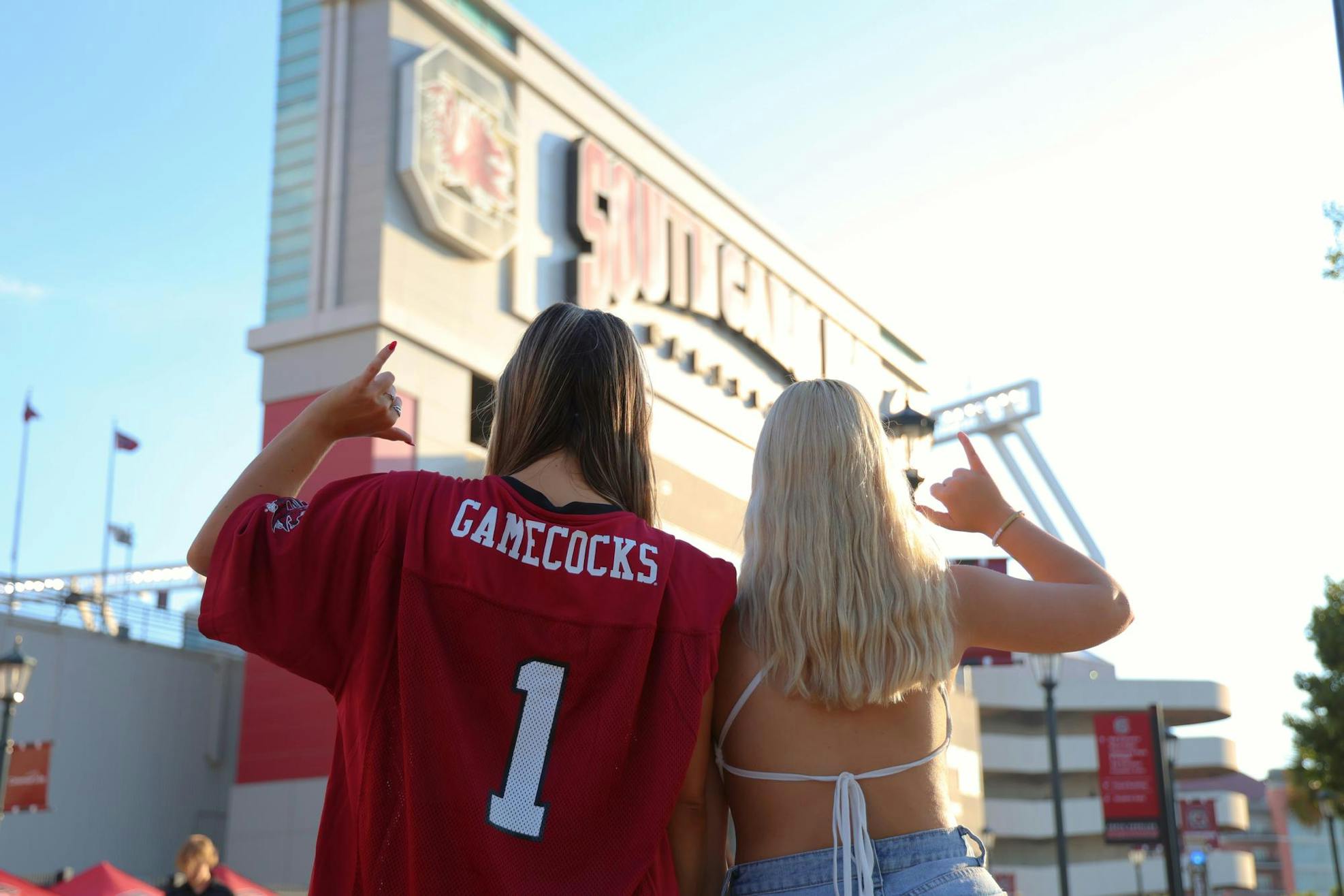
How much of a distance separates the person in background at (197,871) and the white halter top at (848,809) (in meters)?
6.55

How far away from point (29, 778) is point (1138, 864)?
4704cm

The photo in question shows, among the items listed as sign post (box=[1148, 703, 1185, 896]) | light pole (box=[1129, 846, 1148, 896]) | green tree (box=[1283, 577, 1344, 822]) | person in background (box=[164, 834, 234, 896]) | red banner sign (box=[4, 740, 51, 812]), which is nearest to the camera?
person in background (box=[164, 834, 234, 896])

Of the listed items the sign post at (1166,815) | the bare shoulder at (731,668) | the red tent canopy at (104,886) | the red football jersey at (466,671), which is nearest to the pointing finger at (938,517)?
the bare shoulder at (731,668)

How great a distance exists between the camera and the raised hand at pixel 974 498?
312 centimetres

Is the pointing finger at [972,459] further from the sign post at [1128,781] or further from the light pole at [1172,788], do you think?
the sign post at [1128,781]

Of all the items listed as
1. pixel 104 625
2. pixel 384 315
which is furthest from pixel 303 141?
pixel 104 625

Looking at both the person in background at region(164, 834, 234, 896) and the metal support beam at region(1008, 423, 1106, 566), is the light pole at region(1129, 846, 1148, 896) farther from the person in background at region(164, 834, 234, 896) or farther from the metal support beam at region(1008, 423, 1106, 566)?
the person in background at region(164, 834, 234, 896)

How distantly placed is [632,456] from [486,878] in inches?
35.1

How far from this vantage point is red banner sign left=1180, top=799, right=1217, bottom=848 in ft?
141

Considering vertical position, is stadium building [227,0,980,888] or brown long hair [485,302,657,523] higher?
stadium building [227,0,980,888]

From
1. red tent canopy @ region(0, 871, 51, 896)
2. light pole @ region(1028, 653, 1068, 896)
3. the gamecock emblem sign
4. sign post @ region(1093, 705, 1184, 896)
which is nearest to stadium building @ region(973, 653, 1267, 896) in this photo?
sign post @ region(1093, 705, 1184, 896)

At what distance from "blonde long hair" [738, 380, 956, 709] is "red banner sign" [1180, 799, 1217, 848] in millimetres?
44091

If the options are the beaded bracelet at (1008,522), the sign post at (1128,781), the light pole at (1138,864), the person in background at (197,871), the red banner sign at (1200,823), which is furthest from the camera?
the light pole at (1138,864)

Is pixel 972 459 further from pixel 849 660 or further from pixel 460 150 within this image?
pixel 460 150
